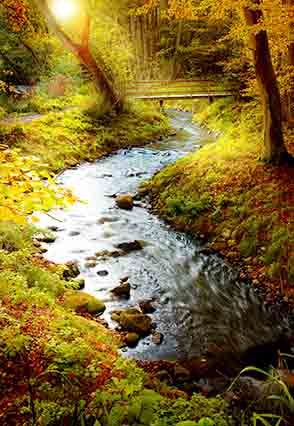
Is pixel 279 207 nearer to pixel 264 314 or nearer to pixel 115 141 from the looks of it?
pixel 264 314

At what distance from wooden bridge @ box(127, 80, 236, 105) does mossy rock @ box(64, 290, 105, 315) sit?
15647 mm

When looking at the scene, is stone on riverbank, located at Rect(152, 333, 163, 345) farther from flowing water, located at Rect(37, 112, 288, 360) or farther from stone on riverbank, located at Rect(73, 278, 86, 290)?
stone on riverbank, located at Rect(73, 278, 86, 290)

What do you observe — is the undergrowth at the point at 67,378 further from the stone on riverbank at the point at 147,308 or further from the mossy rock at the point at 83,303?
the stone on riverbank at the point at 147,308

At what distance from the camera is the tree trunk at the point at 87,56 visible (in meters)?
16.8

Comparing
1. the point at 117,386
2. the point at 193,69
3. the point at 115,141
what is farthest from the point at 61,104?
the point at 117,386

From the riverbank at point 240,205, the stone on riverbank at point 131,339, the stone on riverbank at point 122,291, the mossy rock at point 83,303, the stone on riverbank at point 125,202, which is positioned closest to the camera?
the stone on riverbank at point 131,339

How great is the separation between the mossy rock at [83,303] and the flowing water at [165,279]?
0.21 meters

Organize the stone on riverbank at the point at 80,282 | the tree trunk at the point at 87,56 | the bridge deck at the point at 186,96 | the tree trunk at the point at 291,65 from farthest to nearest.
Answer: the bridge deck at the point at 186,96 < the tree trunk at the point at 87,56 < the tree trunk at the point at 291,65 < the stone on riverbank at the point at 80,282

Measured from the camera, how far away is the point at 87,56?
711 inches

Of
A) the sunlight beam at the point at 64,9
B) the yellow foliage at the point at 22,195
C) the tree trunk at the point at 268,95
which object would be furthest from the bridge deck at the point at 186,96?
the yellow foliage at the point at 22,195

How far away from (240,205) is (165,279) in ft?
9.35

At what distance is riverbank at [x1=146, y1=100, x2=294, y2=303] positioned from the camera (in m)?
7.89

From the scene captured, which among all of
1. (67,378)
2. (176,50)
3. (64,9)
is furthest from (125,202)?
(176,50)

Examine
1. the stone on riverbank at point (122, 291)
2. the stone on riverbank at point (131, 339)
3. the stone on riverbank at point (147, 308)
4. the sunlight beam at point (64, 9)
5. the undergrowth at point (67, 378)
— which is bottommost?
the stone on riverbank at point (131, 339)
